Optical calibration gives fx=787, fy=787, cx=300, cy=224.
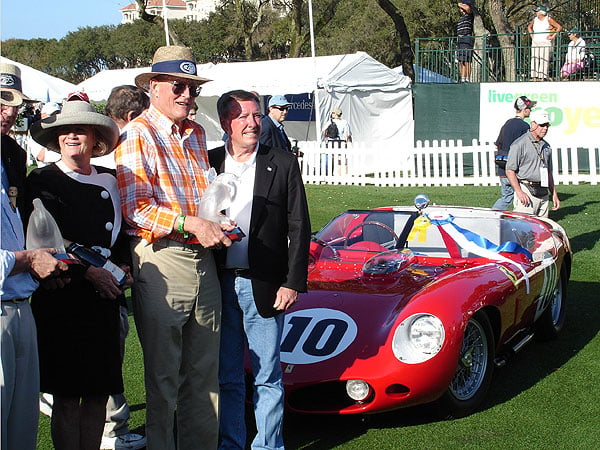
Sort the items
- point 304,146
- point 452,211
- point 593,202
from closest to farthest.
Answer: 1. point 452,211
2. point 593,202
3. point 304,146

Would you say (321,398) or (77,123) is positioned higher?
(77,123)

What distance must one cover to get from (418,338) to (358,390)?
0.48 metres

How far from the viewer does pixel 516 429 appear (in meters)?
4.67

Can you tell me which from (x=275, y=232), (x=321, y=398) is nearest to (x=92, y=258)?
(x=275, y=232)

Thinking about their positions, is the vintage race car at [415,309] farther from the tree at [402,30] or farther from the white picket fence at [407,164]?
the tree at [402,30]

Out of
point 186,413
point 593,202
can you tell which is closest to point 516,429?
point 186,413

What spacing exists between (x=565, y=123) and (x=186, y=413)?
1729 cm

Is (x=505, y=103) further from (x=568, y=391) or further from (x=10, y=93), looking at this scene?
(x=10, y=93)

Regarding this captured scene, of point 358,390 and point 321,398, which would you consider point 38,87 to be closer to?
point 321,398

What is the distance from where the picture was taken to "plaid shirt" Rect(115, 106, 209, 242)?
142 inches

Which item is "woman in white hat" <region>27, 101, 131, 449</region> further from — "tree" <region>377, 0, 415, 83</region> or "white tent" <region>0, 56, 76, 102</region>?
"tree" <region>377, 0, 415, 83</region>

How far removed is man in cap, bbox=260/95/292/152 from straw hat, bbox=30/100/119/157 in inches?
135

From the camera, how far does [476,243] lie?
20.1 feet

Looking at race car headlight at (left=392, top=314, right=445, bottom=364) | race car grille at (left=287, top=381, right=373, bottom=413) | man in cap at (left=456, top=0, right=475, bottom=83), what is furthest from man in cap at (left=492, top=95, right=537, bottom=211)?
Answer: man in cap at (left=456, top=0, right=475, bottom=83)
